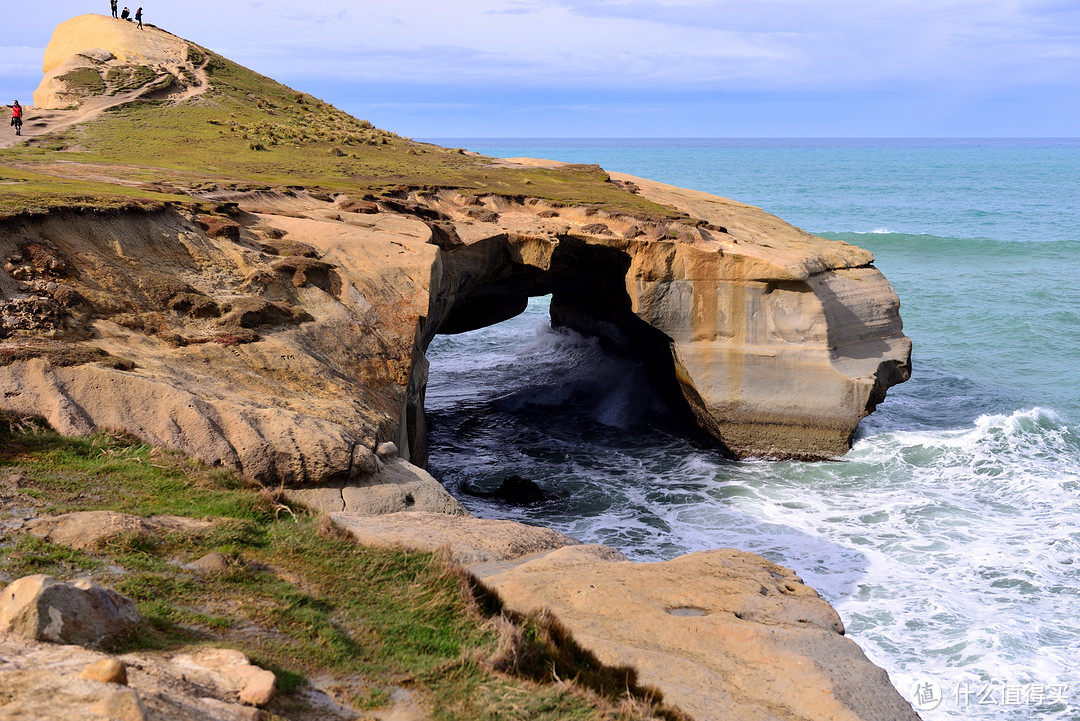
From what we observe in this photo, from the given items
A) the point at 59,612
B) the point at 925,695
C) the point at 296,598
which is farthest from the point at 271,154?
the point at 59,612

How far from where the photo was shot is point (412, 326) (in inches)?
611

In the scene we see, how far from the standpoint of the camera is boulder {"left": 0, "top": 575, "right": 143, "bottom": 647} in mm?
5434

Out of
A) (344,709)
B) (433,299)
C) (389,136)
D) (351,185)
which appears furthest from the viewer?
(389,136)

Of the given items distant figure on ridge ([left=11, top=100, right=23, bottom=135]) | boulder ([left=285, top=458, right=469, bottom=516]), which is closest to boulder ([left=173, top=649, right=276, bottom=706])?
boulder ([left=285, top=458, right=469, bottom=516])

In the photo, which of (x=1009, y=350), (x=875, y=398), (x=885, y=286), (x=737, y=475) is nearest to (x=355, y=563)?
(x=737, y=475)

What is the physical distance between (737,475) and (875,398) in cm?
352

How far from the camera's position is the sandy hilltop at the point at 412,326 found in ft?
25.7

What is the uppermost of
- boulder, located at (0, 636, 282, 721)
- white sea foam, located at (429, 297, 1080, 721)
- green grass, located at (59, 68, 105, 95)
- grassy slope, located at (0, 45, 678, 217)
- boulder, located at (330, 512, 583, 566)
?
green grass, located at (59, 68, 105, 95)

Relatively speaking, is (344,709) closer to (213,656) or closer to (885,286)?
(213,656)

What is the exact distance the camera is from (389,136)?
34.2 meters

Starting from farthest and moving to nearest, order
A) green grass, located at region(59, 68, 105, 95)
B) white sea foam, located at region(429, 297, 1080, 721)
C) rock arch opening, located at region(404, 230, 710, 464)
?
1. green grass, located at region(59, 68, 105, 95)
2. rock arch opening, located at region(404, 230, 710, 464)
3. white sea foam, located at region(429, 297, 1080, 721)

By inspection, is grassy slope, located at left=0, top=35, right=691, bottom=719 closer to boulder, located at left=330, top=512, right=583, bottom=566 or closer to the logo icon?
boulder, located at left=330, top=512, right=583, bottom=566

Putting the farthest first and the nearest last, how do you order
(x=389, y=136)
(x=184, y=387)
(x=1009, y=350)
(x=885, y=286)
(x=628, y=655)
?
(x=389, y=136)
(x=1009, y=350)
(x=885, y=286)
(x=184, y=387)
(x=628, y=655)

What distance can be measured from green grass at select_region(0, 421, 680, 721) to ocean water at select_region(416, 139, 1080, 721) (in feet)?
22.6
